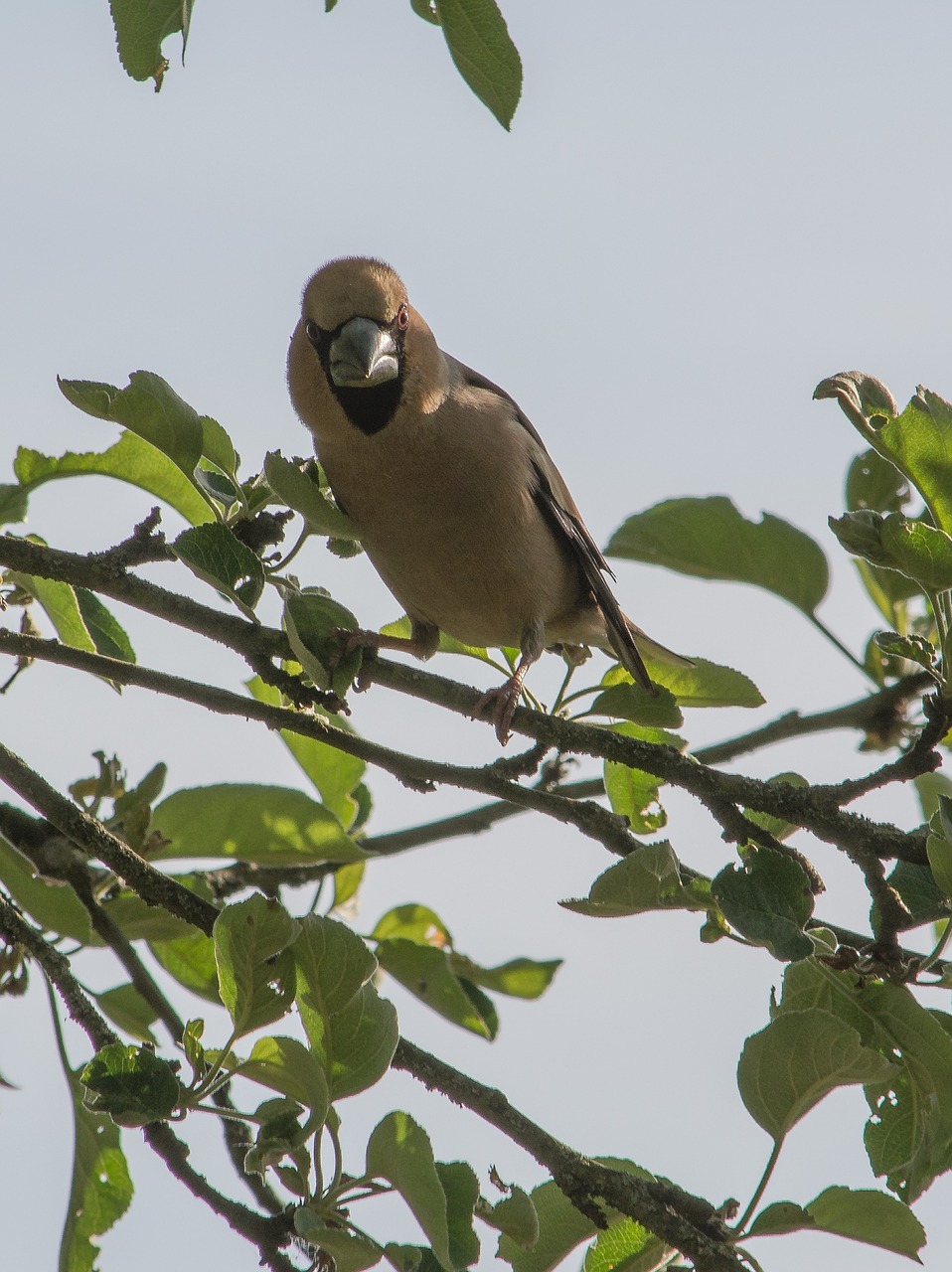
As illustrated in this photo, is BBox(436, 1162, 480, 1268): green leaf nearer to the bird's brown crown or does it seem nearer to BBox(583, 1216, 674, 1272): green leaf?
BBox(583, 1216, 674, 1272): green leaf

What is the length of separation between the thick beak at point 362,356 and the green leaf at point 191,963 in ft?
5.91

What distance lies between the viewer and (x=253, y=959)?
8.41 feet

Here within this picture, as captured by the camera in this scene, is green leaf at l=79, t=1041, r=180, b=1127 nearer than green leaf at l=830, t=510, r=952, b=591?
Yes

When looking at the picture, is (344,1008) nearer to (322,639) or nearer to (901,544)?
(322,639)

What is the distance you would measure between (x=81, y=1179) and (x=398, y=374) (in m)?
2.69

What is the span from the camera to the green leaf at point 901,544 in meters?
2.73

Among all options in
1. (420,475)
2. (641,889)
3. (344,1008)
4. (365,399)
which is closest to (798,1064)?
(641,889)

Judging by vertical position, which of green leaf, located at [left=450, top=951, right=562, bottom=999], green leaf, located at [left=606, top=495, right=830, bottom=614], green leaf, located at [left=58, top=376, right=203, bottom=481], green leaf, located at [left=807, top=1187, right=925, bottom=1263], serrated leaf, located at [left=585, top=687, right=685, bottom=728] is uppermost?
green leaf, located at [left=606, top=495, right=830, bottom=614]

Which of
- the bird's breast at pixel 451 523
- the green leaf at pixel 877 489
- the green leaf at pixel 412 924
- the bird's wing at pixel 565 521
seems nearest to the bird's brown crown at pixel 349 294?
the bird's breast at pixel 451 523

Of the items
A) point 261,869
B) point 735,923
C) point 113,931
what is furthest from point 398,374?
point 735,923

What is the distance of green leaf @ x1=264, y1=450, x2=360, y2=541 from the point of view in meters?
3.06

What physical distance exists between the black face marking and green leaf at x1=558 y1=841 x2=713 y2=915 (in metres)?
2.31

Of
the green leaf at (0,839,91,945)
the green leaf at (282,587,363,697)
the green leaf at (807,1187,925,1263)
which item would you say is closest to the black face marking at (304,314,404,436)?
the green leaf at (282,587,363,697)

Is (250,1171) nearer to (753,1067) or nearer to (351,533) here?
(753,1067)
